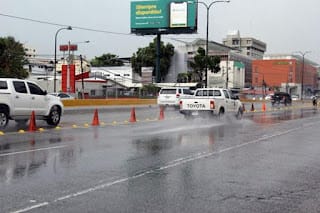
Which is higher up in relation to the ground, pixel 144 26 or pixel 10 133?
pixel 144 26

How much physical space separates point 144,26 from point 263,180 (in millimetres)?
76035

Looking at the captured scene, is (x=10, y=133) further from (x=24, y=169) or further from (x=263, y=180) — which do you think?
(x=263, y=180)

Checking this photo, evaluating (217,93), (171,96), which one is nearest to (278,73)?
(171,96)

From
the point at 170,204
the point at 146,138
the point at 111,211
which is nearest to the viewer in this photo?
A: the point at 111,211

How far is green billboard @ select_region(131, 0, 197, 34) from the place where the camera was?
79.9 meters

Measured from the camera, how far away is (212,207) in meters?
6.89

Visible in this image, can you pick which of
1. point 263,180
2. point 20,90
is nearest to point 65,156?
point 263,180

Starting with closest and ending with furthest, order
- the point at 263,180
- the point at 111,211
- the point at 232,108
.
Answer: the point at 111,211, the point at 263,180, the point at 232,108

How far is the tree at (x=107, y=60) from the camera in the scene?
448 ft

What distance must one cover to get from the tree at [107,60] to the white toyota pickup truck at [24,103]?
115654mm

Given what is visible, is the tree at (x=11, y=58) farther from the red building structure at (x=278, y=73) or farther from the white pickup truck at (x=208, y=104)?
the red building structure at (x=278, y=73)

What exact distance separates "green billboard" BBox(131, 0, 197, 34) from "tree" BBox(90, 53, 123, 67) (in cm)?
Result: 5172

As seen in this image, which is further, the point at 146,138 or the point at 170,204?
the point at 146,138

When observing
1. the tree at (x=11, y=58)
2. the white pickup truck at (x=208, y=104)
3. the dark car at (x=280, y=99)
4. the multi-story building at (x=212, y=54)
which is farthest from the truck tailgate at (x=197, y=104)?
the multi-story building at (x=212, y=54)
